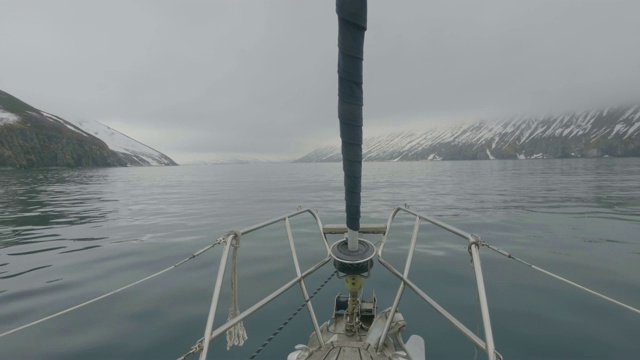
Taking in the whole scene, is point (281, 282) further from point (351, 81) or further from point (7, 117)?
point (7, 117)

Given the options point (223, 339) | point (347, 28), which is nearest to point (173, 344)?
point (223, 339)

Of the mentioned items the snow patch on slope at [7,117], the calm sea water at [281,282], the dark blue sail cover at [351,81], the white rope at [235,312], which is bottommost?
the calm sea water at [281,282]

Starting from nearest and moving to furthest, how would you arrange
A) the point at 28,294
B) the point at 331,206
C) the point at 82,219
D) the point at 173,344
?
the point at 173,344, the point at 28,294, the point at 82,219, the point at 331,206

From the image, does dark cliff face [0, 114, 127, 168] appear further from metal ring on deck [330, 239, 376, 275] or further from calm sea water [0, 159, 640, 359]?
metal ring on deck [330, 239, 376, 275]

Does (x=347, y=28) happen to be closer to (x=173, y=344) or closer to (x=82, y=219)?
(x=173, y=344)

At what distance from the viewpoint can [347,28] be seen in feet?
9.25

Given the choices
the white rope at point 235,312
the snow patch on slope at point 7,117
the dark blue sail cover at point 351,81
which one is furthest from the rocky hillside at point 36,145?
the dark blue sail cover at point 351,81

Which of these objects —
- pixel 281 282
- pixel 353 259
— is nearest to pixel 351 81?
pixel 353 259

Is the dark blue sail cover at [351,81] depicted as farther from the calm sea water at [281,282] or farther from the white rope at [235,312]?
the calm sea water at [281,282]

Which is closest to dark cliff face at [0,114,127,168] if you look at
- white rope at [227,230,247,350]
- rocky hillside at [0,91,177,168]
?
rocky hillside at [0,91,177,168]

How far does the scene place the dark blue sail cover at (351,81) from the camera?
109 inches

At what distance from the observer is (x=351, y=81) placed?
3072mm

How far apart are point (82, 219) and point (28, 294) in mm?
→ 13280

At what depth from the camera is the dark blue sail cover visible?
276 centimetres
